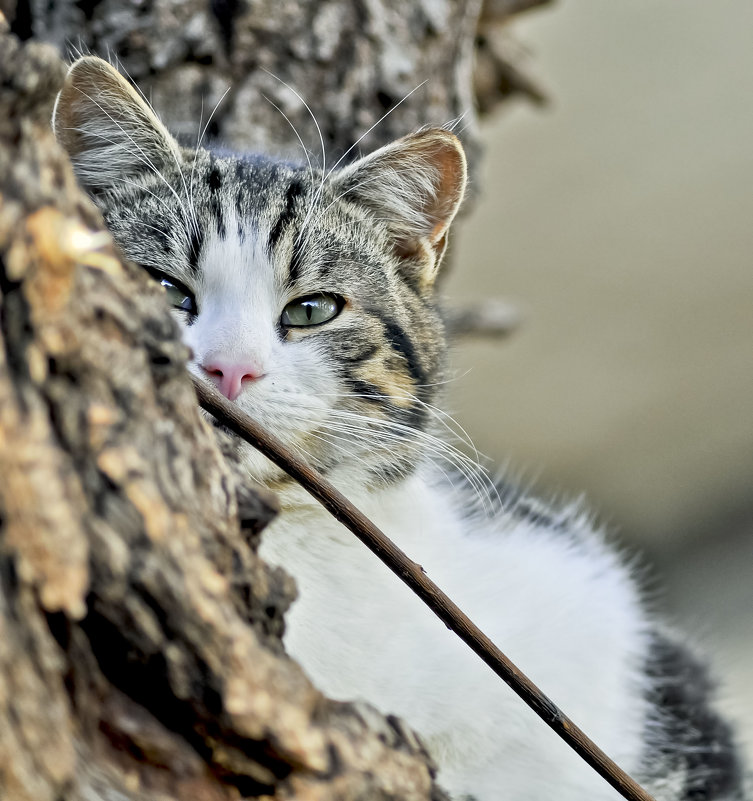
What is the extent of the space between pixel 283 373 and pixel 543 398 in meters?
2.70

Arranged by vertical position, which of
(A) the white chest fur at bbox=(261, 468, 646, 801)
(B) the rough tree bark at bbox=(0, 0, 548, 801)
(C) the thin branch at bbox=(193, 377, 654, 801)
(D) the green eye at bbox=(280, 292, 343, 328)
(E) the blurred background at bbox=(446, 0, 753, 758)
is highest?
(E) the blurred background at bbox=(446, 0, 753, 758)

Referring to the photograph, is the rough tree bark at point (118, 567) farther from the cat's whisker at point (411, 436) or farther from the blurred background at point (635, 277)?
the blurred background at point (635, 277)

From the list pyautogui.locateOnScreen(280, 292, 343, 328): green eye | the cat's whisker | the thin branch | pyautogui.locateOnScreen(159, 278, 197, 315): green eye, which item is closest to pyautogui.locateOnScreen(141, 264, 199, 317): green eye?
pyautogui.locateOnScreen(159, 278, 197, 315): green eye

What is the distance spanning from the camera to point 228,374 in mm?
1041

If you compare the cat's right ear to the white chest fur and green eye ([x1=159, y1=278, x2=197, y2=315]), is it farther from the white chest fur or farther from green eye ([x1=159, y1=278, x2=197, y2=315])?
the white chest fur

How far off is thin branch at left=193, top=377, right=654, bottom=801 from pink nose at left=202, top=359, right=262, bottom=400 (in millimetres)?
258

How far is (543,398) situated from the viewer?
12.1 ft

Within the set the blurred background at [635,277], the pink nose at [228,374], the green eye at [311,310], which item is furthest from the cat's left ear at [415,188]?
the blurred background at [635,277]

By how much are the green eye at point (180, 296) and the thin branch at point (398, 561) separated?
1.35ft

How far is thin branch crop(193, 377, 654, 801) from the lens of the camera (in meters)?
0.76

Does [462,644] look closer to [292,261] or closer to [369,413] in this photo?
[369,413]

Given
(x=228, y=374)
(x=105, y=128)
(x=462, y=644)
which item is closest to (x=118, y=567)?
(x=228, y=374)

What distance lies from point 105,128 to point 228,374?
47 centimetres

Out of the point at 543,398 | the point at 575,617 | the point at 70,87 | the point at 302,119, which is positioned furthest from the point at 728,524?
the point at 70,87
